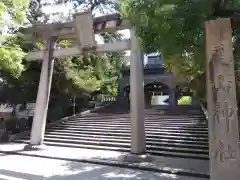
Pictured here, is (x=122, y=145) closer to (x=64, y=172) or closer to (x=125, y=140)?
(x=125, y=140)

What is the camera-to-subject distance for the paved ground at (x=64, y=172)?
6.82m

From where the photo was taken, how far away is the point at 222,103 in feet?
14.6

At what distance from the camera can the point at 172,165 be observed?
26.4ft

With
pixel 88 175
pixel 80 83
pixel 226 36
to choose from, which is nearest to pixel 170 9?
pixel 226 36

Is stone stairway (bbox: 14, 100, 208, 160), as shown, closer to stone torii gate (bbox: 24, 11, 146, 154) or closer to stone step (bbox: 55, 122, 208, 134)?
stone step (bbox: 55, 122, 208, 134)

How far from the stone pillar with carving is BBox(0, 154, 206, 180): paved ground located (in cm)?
268

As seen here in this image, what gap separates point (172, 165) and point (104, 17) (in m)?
6.27

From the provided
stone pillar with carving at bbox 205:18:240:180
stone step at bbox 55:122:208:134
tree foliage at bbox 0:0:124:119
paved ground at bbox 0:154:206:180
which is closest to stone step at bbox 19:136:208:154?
stone step at bbox 55:122:208:134

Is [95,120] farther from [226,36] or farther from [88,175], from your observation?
[226,36]

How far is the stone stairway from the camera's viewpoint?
1022 cm

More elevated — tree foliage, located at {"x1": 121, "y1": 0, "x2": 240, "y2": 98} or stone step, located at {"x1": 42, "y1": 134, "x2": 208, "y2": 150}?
tree foliage, located at {"x1": 121, "y1": 0, "x2": 240, "y2": 98}

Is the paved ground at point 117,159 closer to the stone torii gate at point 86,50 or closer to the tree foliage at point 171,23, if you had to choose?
the stone torii gate at point 86,50

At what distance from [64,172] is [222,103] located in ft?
15.8

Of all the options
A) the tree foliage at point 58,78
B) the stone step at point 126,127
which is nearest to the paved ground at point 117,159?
the stone step at point 126,127
